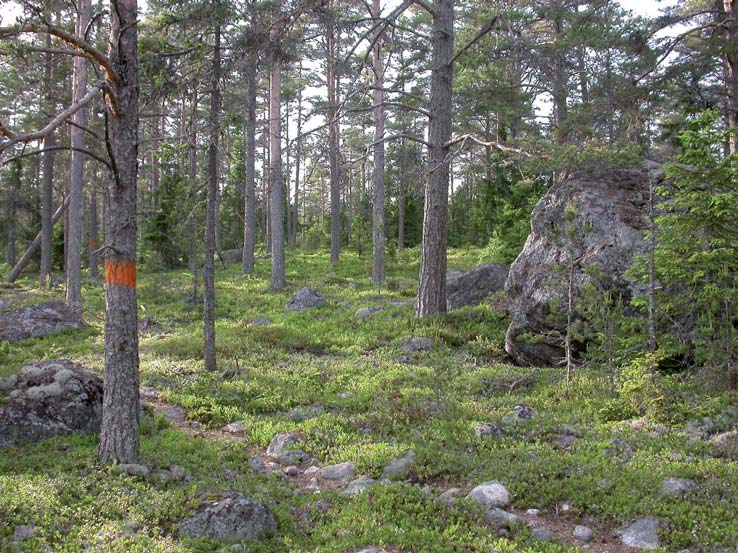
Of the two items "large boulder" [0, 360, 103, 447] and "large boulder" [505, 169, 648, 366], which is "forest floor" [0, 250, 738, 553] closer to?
"large boulder" [0, 360, 103, 447]

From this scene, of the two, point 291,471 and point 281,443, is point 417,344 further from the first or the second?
point 291,471

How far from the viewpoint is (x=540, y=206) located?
11219mm

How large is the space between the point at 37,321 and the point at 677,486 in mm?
15289

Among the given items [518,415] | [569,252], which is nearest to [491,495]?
[518,415]

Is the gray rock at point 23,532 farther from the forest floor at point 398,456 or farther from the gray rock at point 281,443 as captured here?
the gray rock at point 281,443

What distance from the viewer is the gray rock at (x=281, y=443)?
6.76 meters

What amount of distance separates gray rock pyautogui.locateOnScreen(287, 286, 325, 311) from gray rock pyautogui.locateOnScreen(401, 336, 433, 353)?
5.42m

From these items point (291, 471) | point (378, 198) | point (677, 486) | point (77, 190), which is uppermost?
point (378, 198)

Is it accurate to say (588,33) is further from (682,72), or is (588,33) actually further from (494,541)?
(494,541)

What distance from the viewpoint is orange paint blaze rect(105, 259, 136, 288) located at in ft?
19.0

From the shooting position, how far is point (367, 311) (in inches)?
578

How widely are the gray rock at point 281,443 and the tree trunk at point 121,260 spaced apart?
65.8 inches

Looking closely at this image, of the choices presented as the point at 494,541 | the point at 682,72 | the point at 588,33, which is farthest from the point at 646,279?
the point at 588,33

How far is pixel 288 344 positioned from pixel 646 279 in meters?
7.58
